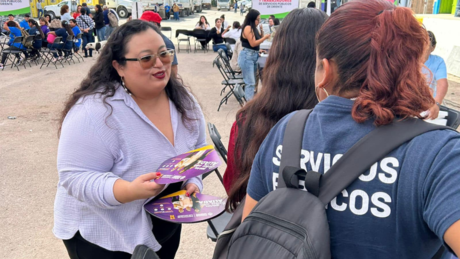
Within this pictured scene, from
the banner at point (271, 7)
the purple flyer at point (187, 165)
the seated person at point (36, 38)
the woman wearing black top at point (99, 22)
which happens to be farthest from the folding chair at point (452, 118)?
the woman wearing black top at point (99, 22)

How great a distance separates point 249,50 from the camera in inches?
289

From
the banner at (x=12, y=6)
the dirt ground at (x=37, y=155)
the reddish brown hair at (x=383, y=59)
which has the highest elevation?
the banner at (x=12, y=6)

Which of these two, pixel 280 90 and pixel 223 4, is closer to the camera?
pixel 280 90

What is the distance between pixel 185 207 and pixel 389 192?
1.12 metres

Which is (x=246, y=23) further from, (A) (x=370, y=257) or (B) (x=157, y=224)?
(A) (x=370, y=257)

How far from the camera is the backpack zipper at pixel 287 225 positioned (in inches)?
35.4

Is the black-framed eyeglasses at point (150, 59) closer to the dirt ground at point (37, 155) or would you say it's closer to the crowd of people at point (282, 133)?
the crowd of people at point (282, 133)

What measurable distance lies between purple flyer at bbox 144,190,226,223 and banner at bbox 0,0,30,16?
40.1 feet

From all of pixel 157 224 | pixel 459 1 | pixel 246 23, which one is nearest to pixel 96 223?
pixel 157 224

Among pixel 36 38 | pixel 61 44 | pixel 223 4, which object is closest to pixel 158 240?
pixel 61 44

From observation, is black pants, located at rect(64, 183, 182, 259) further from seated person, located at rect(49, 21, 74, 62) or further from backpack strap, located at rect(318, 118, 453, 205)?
seated person, located at rect(49, 21, 74, 62)

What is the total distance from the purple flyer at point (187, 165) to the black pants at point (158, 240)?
0.23 m

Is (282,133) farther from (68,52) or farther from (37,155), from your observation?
(68,52)

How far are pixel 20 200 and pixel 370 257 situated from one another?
4027mm
